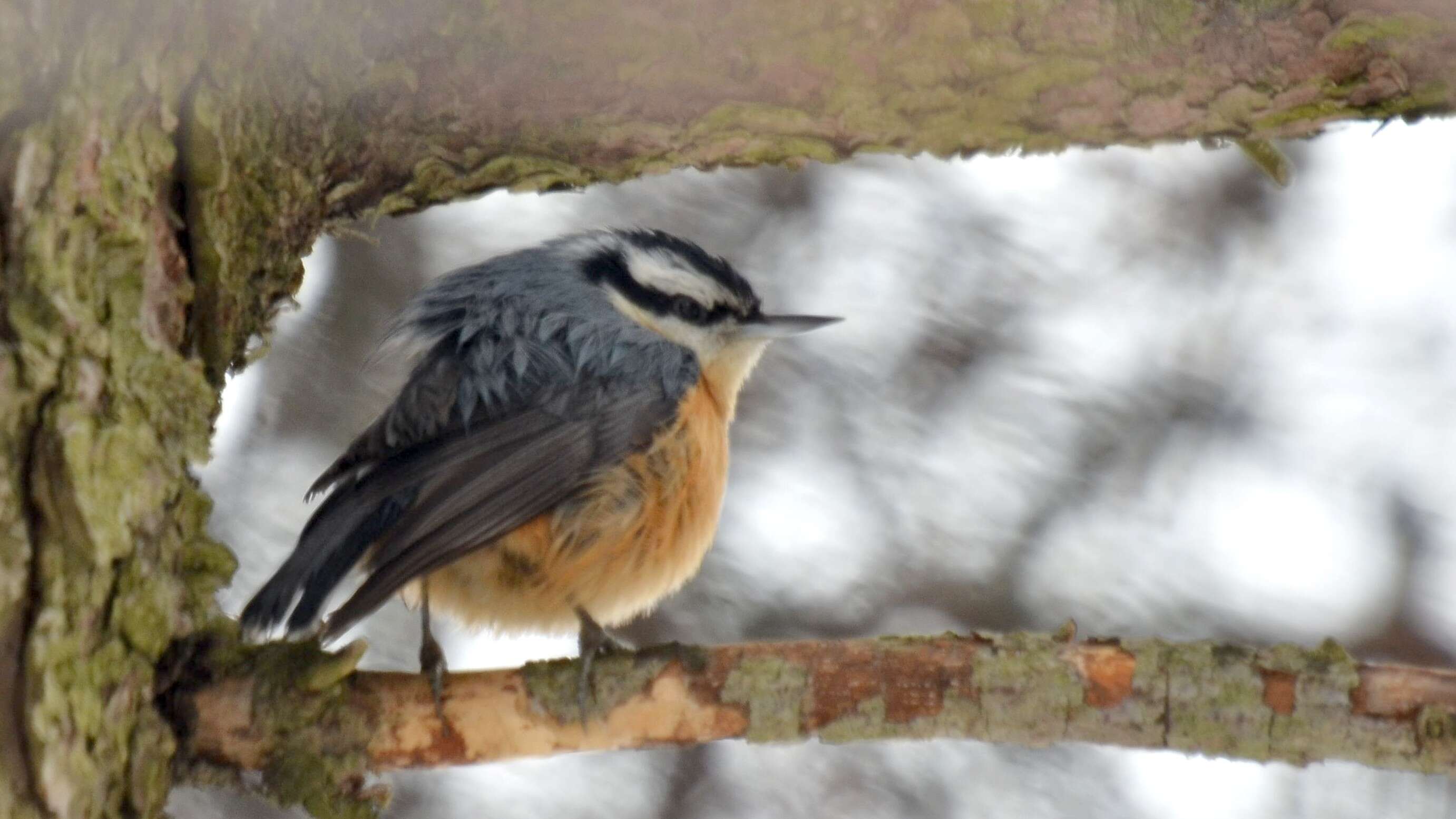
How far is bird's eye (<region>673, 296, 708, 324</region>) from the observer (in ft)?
11.1

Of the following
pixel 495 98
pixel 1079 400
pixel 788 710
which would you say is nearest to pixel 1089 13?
pixel 495 98

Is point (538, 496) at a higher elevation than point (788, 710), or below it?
higher

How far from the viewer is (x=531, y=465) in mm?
2760

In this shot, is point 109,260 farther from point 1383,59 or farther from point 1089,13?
point 1383,59

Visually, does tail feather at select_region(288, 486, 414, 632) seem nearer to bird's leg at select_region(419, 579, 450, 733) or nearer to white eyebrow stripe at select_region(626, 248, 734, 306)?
bird's leg at select_region(419, 579, 450, 733)

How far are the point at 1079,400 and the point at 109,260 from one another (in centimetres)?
270

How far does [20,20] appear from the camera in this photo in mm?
2033

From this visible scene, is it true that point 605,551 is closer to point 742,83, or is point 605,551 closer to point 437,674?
point 437,674

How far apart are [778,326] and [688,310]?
208 millimetres

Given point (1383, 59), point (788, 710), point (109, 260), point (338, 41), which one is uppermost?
point (1383, 59)

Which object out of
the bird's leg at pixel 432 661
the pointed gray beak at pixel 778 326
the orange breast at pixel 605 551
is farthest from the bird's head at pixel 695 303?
the bird's leg at pixel 432 661

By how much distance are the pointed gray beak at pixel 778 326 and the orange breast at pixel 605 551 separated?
1.23 feet

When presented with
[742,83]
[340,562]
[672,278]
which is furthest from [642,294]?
[340,562]

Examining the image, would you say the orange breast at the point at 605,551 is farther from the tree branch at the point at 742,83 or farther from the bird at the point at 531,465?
the tree branch at the point at 742,83
